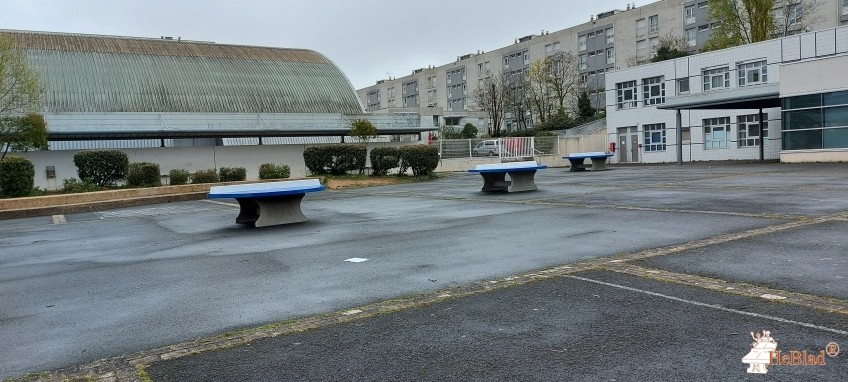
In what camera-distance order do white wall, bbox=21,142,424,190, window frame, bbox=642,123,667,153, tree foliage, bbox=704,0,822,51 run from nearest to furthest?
1. white wall, bbox=21,142,424,190
2. window frame, bbox=642,123,667,153
3. tree foliage, bbox=704,0,822,51

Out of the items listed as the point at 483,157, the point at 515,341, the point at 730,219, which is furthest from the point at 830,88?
the point at 515,341

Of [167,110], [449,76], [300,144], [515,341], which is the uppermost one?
[449,76]

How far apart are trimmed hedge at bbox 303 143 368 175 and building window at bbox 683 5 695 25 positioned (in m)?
51.1

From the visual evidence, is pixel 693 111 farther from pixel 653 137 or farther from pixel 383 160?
pixel 383 160

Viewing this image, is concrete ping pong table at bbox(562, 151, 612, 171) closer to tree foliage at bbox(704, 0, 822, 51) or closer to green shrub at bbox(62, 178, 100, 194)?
green shrub at bbox(62, 178, 100, 194)

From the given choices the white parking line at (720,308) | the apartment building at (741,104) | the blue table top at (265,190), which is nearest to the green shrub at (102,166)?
the blue table top at (265,190)

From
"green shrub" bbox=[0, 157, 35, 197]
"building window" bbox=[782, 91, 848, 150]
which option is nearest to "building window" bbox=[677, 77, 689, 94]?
"building window" bbox=[782, 91, 848, 150]

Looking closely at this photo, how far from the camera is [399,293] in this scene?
5.85m

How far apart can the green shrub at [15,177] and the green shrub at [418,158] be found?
14.0 m

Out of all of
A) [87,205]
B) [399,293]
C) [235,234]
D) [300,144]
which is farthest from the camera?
[300,144]

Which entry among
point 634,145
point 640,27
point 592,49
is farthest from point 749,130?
point 592,49

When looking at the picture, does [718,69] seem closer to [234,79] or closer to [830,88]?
[830,88]

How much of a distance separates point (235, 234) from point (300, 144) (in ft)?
88.6

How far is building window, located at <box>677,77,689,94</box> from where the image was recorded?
133ft
